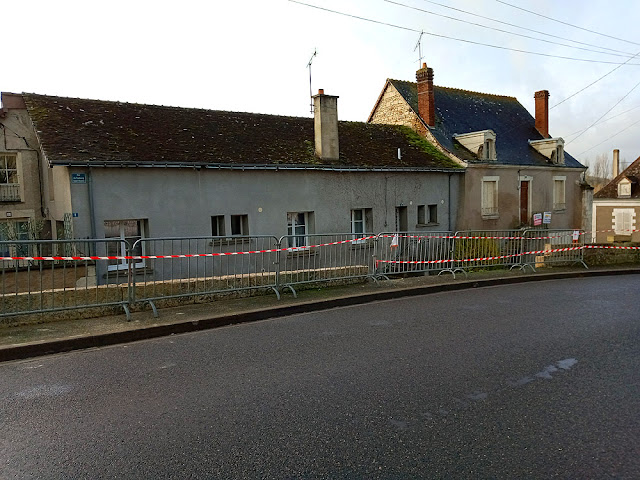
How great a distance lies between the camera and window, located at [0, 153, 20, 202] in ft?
57.3

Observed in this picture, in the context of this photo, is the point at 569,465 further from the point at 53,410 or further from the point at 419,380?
the point at 53,410

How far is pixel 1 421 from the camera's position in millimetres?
4137

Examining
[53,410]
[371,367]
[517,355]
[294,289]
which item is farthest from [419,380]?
[294,289]

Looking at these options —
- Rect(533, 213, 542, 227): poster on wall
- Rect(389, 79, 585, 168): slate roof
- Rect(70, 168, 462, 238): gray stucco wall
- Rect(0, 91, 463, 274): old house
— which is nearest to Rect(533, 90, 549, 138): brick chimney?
Rect(389, 79, 585, 168): slate roof

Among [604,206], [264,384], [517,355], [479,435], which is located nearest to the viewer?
[479,435]

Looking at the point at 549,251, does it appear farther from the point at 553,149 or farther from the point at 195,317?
the point at 553,149

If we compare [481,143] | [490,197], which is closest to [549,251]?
[490,197]

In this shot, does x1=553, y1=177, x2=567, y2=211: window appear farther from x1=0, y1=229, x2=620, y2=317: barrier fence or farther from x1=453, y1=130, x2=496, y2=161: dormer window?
x1=0, y1=229, x2=620, y2=317: barrier fence

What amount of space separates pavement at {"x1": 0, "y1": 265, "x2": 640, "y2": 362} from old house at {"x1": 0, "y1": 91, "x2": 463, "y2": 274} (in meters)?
4.79

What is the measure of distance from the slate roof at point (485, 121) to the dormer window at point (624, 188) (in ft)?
42.1

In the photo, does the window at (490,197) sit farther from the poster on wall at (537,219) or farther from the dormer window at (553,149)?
the dormer window at (553,149)

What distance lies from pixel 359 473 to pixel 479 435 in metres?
1.09

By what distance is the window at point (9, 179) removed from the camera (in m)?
17.5

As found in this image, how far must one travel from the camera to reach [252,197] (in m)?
16.6
